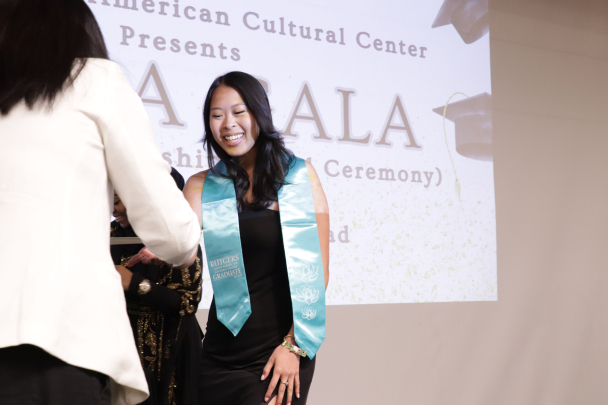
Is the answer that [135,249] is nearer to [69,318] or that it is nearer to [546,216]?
[69,318]

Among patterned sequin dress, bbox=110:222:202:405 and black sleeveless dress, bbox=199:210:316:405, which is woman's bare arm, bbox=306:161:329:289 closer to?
black sleeveless dress, bbox=199:210:316:405

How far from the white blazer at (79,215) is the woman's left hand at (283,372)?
0.66 metres

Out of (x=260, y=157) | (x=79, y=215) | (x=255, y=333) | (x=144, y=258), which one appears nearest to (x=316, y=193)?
(x=260, y=157)

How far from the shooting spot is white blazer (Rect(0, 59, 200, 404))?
81 cm

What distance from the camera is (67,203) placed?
85 centimetres

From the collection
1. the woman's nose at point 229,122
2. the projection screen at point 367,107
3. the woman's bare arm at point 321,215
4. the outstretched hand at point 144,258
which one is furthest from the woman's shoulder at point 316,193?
the projection screen at point 367,107

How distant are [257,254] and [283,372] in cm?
31

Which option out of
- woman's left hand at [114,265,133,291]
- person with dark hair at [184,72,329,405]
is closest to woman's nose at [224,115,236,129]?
person with dark hair at [184,72,329,405]

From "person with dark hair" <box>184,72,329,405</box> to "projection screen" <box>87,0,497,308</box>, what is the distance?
Answer: 0.96 metres

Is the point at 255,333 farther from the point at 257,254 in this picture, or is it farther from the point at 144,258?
the point at 144,258

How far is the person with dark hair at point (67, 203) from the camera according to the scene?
81 cm

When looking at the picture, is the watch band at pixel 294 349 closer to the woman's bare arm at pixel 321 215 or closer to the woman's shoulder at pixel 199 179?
Answer: the woman's bare arm at pixel 321 215

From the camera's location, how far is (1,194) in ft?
2.72

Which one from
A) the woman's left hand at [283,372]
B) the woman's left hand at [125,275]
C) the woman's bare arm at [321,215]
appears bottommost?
the woman's left hand at [283,372]
